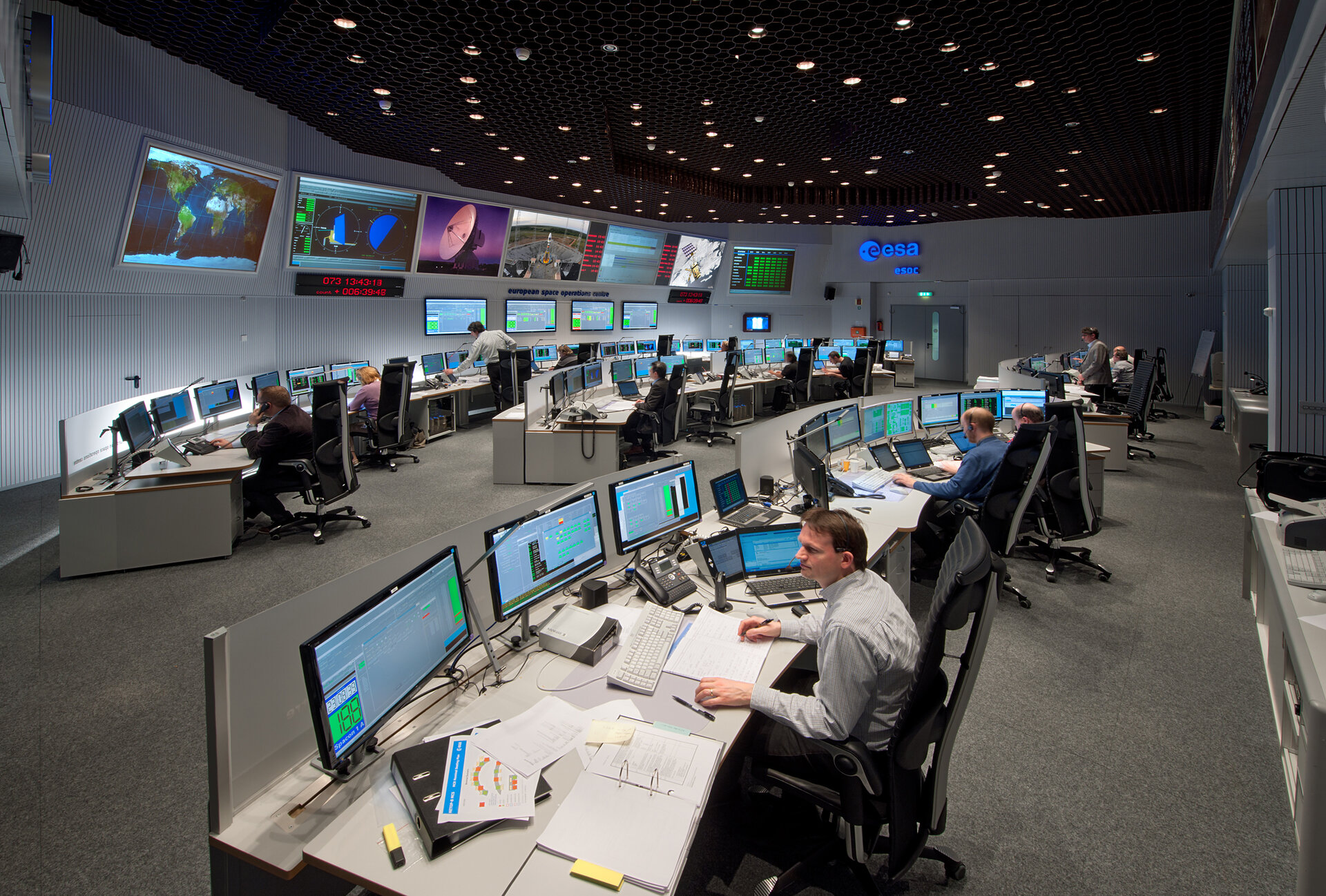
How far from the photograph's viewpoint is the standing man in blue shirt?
4156 millimetres

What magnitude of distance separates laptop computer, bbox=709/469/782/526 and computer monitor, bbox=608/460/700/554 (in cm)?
31

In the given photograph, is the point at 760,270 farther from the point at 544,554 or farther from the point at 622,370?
the point at 544,554

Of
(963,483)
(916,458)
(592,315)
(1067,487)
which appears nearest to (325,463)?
(916,458)

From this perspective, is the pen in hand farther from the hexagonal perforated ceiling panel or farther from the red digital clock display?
the red digital clock display

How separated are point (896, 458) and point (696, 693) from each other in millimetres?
3508

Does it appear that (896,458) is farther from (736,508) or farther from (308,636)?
(308,636)

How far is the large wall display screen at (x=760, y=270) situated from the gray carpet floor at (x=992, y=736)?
38.6ft

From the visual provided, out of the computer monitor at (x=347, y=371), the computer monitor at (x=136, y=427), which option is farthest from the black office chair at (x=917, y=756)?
the computer monitor at (x=347, y=371)

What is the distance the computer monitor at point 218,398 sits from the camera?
6180mm

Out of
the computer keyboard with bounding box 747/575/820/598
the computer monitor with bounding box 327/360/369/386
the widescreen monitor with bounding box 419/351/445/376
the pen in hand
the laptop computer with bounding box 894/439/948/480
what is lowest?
the pen in hand

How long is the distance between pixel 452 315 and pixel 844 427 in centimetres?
781

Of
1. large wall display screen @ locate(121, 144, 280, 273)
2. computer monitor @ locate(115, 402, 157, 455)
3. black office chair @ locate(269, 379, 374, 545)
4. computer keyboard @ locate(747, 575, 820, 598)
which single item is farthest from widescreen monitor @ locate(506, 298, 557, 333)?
computer keyboard @ locate(747, 575, 820, 598)

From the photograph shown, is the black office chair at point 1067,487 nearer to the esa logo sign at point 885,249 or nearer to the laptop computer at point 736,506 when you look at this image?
the laptop computer at point 736,506

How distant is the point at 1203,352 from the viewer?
11.5 m
